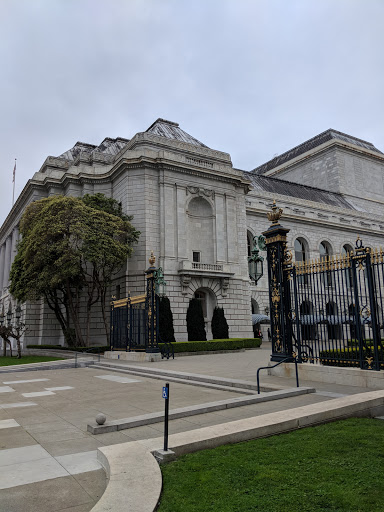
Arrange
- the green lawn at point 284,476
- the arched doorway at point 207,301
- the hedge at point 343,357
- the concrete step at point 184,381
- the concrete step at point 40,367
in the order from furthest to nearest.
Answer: the arched doorway at point 207,301
the concrete step at point 40,367
the hedge at point 343,357
the concrete step at point 184,381
the green lawn at point 284,476

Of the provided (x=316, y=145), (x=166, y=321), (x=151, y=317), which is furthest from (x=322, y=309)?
(x=316, y=145)

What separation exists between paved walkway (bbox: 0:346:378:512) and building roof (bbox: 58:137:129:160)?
31.6 m

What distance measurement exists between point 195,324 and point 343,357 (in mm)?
19008

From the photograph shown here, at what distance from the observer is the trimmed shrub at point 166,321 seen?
27.8 metres

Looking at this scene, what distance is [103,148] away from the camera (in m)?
43.4

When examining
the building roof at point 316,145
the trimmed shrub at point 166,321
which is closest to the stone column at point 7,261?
the trimmed shrub at point 166,321

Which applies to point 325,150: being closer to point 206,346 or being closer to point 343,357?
point 206,346

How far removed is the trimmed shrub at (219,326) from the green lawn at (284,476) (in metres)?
24.9

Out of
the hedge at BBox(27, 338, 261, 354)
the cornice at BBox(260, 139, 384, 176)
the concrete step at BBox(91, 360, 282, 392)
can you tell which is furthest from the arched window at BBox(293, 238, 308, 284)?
the concrete step at BBox(91, 360, 282, 392)

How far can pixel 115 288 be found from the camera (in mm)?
33125

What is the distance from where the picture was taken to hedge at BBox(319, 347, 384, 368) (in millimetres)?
10519

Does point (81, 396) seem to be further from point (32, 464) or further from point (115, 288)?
point (115, 288)

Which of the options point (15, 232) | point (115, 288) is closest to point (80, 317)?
point (115, 288)

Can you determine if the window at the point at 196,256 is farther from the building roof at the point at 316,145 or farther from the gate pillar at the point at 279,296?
the building roof at the point at 316,145
